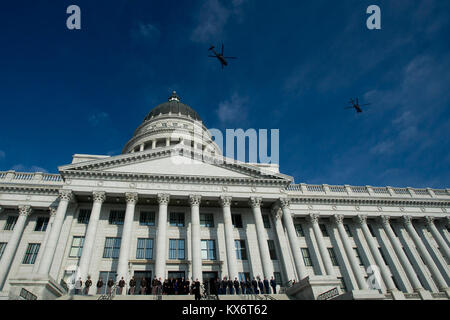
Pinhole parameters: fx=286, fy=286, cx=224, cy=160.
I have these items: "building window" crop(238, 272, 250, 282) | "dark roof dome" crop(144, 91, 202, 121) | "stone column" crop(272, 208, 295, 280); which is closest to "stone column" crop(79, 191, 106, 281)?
"building window" crop(238, 272, 250, 282)

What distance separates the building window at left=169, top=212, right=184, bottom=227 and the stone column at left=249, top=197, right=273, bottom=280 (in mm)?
8197

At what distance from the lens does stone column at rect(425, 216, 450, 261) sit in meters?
38.2

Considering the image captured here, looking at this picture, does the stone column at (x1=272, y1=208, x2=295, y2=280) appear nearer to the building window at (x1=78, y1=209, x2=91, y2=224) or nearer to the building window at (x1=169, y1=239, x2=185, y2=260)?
the building window at (x1=169, y1=239, x2=185, y2=260)

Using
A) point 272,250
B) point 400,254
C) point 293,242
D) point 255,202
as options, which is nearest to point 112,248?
point 255,202

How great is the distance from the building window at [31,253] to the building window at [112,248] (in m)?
7.32

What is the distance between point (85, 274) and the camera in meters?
24.5

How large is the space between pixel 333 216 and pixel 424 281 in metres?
12.8

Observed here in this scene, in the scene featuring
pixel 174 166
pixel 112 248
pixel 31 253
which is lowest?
pixel 112 248

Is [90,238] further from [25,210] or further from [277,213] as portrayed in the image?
[277,213]

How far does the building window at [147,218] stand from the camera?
31844 millimetres

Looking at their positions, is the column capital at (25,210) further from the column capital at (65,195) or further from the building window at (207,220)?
the building window at (207,220)

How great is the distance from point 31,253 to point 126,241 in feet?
36.9

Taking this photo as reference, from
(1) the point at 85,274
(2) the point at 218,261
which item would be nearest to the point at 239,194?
(2) the point at 218,261

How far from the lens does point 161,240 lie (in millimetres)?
27703
